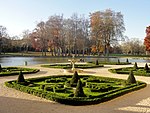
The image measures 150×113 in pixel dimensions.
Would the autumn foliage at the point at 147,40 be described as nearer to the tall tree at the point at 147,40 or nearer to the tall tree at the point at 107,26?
the tall tree at the point at 147,40

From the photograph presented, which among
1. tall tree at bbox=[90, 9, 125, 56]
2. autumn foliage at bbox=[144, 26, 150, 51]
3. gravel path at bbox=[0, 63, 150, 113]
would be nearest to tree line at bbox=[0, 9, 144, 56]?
tall tree at bbox=[90, 9, 125, 56]

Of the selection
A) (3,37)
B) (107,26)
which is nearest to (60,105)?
(107,26)

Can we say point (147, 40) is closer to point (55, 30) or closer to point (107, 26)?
point (107, 26)

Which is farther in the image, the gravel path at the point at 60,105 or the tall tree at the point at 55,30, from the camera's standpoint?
the tall tree at the point at 55,30

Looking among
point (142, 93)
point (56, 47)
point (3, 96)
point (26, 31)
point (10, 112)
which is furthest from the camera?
point (26, 31)

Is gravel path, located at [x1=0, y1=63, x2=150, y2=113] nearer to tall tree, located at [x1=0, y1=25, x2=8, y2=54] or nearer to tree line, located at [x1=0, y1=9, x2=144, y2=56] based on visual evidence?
tree line, located at [x1=0, y1=9, x2=144, y2=56]

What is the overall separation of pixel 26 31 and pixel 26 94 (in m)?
69.6

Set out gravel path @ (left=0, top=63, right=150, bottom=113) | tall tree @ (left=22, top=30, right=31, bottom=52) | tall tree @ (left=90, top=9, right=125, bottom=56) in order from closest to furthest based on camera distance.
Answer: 1. gravel path @ (left=0, top=63, right=150, bottom=113)
2. tall tree @ (left=90, top=9, right=125, bottom=56)
3. tall tree @ (left=22, top=30, right=31, bottom=52)

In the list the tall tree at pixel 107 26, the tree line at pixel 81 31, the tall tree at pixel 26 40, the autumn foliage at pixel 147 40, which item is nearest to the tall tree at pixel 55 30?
the tree line at pixel 81 31

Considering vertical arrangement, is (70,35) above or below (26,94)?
above

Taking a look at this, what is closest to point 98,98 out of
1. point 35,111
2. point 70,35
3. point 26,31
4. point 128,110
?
point 128,110

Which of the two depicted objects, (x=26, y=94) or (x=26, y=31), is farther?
(x=26, y=31)

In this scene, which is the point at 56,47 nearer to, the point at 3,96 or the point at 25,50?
the point at 25,50

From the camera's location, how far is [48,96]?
10523mm
